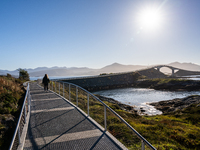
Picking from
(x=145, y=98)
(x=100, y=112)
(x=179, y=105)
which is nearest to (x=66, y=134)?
(x=100, y=112)

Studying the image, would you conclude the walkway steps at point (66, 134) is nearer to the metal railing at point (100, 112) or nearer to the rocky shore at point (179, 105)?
the metal railing at point (100, 112)

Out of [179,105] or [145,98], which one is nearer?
[179,105]

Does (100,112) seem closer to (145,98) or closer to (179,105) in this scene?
(179,105)

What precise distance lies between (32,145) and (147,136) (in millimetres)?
6546

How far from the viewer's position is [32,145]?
4430 mm

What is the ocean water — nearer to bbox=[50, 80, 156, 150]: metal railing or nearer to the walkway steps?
bbox=[50, 80, 156, 150]: metal railing

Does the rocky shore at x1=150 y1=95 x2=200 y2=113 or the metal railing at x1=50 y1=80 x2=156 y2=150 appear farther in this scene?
the rocky shore at x1=150 y1=95 x2=200 y2=113

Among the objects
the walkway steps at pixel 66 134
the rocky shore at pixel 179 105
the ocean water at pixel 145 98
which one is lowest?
the ocean water at pixel 145 98

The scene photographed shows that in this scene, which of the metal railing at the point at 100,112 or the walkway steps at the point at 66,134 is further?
the walkway steps at the point at 66,134

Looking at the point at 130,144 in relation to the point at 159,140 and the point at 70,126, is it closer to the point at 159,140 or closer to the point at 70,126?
the point at 70,126

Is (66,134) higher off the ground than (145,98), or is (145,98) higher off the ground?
(66,134)

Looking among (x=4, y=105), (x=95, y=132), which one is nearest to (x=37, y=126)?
(x=95, y=132)

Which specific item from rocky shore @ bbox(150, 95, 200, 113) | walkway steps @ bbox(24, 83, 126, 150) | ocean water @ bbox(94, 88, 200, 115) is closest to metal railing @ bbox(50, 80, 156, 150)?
walkway steps @ bbox(24, 83, 126, 150)

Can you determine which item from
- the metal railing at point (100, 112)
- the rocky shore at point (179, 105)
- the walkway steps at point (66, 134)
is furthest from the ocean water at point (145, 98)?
the walkway steps at point (66, 134)
